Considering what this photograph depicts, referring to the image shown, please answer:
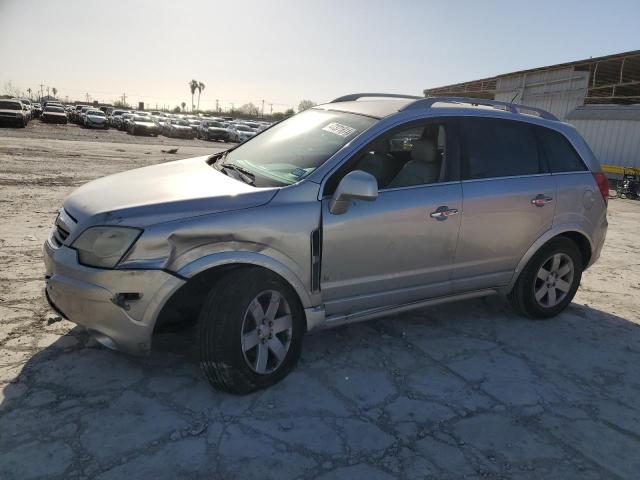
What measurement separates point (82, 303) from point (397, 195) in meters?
2.09

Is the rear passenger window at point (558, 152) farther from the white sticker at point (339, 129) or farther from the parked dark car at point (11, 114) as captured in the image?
→ the parked dark car at point (11, 114)

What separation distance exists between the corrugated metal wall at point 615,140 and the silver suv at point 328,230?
17.7 m

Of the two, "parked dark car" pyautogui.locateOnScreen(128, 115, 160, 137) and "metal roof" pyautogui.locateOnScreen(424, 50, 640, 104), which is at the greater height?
"metal roof" pyautogui.locateOnScreen(424, 50, 640, 104)

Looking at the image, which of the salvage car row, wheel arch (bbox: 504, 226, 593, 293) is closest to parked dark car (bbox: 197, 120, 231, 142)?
the salvage car row

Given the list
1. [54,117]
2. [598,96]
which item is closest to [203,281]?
[598,96]

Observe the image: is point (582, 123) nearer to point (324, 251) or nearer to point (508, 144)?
point (508, 144)

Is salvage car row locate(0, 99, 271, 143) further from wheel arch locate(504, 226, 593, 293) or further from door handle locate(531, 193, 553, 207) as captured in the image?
door handle locate(531, 193, 553, 207)

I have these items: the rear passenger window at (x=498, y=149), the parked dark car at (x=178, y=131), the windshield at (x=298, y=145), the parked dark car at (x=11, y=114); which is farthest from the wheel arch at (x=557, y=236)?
the parked dark car at (x=178, y=131)

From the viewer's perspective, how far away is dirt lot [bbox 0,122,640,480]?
2543 millimetres

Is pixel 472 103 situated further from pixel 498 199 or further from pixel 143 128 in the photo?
pixel 143 128

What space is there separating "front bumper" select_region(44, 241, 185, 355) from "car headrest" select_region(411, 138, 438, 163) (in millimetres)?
2089

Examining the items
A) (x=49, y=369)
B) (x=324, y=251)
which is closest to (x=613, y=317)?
(x=324, y=251)

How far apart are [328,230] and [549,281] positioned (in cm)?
245

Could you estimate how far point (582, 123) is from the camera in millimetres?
22062
